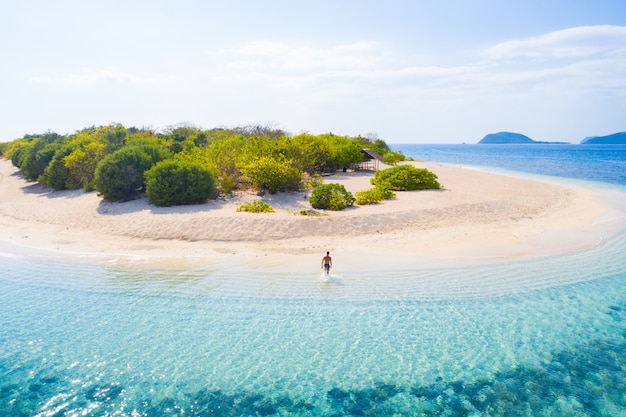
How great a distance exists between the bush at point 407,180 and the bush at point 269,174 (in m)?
7.37

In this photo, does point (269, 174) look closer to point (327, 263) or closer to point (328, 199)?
point (328, 199)

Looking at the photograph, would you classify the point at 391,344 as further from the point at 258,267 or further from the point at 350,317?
the point at 258,267

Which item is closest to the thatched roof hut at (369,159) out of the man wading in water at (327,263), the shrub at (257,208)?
the shrub at (257,208)

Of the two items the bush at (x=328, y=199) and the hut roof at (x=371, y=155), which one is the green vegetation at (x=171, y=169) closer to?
the bush at (x=328, y=199)

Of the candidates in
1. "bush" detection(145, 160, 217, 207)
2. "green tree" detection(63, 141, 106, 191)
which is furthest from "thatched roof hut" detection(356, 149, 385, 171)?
"green tree" detection(63, 141, 106, 191)

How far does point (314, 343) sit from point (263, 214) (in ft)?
38.6

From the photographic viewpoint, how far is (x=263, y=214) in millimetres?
21375

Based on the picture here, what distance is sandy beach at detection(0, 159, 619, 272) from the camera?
1691cm

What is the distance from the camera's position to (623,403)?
8125 mm

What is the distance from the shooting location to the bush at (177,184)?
2302 centimetres

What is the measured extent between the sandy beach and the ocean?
1822 millimetres

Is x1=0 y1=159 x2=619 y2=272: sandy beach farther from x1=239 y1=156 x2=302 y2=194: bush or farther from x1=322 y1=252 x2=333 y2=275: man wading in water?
x1=322 y1=252 x2=333 y2=275: man wading in water

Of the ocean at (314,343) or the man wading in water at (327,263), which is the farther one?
the man wading in water at (327,263)

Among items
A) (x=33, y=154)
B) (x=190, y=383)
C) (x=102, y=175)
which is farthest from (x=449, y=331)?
(x=33, y=154)
